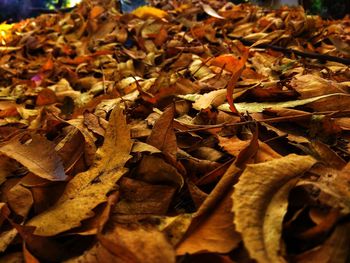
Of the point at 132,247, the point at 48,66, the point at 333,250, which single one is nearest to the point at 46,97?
the point at 48,66

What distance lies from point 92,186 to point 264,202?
0.93 ft

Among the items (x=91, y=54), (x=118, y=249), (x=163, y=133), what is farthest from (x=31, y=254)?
(x=91, y=54)

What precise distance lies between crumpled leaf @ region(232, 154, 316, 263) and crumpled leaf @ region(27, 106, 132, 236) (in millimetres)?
216

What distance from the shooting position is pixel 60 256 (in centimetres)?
52

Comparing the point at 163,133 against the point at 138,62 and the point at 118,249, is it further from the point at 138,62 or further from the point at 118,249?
the point at 138,62

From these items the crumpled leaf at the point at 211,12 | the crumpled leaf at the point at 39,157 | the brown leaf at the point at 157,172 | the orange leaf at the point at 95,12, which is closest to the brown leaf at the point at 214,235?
the brown leaf at the point at 157,172

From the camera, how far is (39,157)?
674 mm

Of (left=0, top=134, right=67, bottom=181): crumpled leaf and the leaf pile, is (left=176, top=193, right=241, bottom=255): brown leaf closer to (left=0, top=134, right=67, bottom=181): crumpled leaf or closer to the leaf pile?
the leaf pile

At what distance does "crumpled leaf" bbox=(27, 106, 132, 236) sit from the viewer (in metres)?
0.55

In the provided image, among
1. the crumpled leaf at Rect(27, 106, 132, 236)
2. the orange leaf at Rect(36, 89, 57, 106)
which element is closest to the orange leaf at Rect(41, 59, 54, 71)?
the orange leaf at Rect(36, 89, 57, 106)

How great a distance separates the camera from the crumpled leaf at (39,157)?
2.08 ft

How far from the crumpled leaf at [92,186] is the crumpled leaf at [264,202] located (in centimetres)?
22

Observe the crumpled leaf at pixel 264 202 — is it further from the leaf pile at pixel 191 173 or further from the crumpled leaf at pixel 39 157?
the crumpled leaf at pixel 39 157

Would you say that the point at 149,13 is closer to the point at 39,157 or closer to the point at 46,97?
the point at 46,97
